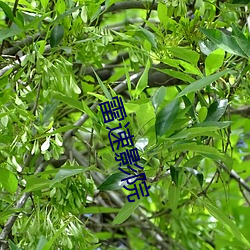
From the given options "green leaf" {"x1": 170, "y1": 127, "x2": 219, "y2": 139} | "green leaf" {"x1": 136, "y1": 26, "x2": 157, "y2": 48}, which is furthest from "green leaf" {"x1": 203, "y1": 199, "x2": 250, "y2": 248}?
"green leaf" {"x1": 136, "y1": 26, "x2": 157, "y2": 48}

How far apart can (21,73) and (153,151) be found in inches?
8.4

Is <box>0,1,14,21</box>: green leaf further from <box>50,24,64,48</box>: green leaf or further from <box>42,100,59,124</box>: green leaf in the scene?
<box>42,100,59,124</box>: green leaf

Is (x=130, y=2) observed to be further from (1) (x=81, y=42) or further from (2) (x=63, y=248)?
(2) (x=63, y=248)

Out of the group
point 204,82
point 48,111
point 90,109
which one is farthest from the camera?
point 48,111

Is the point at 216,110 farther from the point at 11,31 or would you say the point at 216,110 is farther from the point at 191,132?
the point at 11,31

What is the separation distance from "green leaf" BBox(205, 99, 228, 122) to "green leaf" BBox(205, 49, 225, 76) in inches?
1.8

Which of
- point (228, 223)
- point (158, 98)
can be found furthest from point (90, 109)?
point (228, 223)

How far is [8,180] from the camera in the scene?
0.78 meters

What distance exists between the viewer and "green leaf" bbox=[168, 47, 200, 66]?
0.81 meters

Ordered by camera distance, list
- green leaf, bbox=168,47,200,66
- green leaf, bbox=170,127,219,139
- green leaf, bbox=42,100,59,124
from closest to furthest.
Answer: green leaf, bbox=170,127,219,139 < green leaf, bbox=168,47,200,66 < green leaf, bbox=42,100,59,124

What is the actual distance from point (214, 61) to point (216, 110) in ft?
0.20

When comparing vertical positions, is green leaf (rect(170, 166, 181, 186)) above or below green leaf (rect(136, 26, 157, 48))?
below

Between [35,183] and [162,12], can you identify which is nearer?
[35,183]

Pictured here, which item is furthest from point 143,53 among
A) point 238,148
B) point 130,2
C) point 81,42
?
point 238,148
